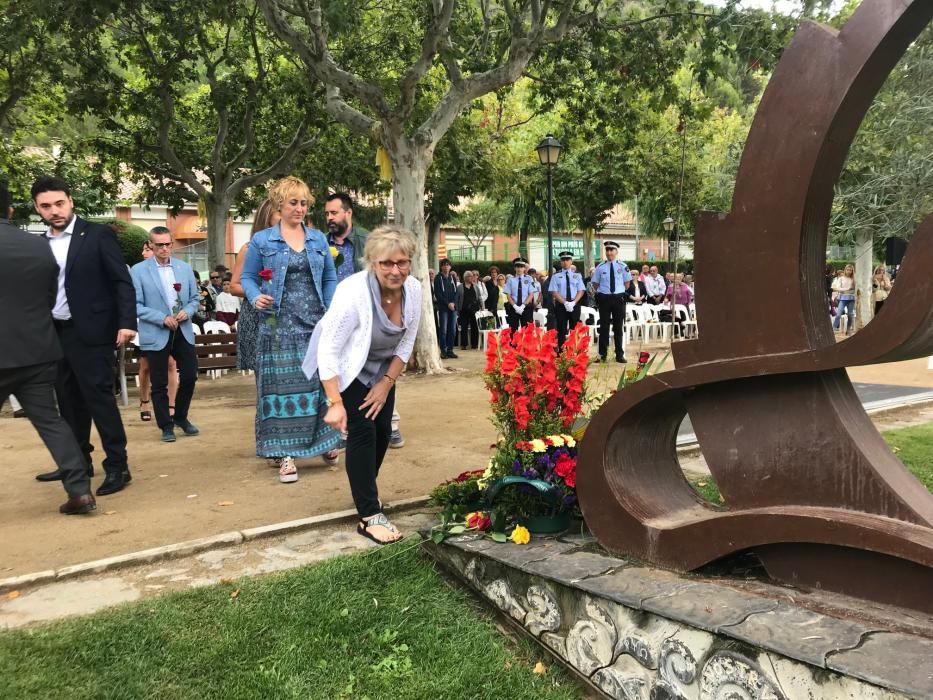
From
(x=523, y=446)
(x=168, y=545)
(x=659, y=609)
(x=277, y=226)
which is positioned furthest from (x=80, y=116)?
(x=659, y=609)

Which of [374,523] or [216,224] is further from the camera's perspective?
[216,224]

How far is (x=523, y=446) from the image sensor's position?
12.1ft

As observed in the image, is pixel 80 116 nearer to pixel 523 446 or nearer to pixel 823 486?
pixel 523 446

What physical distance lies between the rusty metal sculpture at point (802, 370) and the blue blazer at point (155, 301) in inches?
204

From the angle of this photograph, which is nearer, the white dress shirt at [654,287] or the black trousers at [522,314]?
the black trousers at [522,314]

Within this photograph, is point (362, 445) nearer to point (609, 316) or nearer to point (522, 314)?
point (609, 316)

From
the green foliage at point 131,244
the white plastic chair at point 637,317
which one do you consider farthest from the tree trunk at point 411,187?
the green foliage at point 131,244

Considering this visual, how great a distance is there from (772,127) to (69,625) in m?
3.33

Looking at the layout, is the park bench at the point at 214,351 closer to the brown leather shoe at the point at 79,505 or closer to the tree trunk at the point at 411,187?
the tree trunk at the point at 411,187

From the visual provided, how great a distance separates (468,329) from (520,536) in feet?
47.8

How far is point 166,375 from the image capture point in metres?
6.97

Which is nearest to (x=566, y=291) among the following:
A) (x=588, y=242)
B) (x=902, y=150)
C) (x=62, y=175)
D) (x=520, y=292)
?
(x=520, y=292)

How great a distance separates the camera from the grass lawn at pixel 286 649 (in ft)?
8.94

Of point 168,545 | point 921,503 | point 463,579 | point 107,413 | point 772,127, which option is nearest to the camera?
point 921,503
